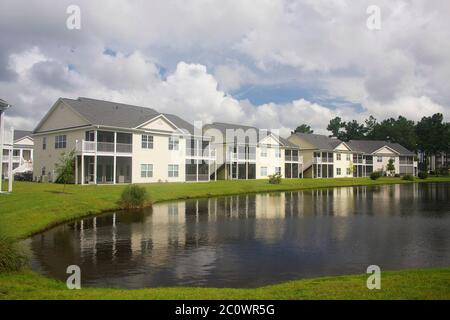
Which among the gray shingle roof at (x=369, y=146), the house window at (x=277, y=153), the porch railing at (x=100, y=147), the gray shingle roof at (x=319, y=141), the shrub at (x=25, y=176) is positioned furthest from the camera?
the gray shingle roof at (x=369, y=146)

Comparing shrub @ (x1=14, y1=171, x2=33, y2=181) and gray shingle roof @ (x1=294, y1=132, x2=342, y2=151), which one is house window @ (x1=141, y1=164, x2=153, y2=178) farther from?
gray shingle roof @ (x1=294, y1=132, x2=342, y2=151)

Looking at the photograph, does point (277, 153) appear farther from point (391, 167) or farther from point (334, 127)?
point (334, 127)

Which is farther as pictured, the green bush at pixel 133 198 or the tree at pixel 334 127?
the tree at pixel 334 127

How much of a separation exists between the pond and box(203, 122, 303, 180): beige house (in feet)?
114

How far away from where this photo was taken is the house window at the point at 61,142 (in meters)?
42.9

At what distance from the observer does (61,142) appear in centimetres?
4328

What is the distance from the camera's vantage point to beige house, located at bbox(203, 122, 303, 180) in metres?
59.9

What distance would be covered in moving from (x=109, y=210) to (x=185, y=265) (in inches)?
591

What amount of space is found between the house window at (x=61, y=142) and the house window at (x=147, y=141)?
8.11m

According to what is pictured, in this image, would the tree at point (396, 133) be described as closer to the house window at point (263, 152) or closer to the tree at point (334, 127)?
the tree at point (334, 127)

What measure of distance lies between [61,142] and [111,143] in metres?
6.57

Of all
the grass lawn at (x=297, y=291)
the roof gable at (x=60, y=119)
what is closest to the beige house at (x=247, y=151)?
the roof gable at (x=60, y=119)

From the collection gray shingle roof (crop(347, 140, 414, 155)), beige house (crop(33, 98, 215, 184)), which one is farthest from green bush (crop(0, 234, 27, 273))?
gray shingle roof (crop(347, 140, 414, 155))

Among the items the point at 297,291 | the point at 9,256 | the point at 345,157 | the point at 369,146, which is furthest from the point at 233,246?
the point at 369,146
